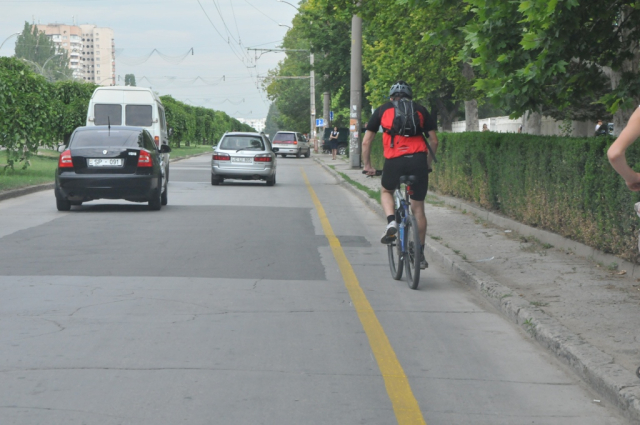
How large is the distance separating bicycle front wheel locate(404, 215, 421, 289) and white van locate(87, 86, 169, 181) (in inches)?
783

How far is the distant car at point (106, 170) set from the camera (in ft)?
54.3

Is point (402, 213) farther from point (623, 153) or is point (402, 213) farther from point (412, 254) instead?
point (623, 153)

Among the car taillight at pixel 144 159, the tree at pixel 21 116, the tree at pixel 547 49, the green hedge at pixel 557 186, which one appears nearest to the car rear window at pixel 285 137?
the tree at pixel 21 116

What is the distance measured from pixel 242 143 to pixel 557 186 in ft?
53.9

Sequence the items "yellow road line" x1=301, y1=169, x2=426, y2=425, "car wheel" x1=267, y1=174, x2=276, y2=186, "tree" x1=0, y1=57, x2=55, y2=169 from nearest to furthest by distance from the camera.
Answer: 1. "yellow road line" x1=301, y1=169, x2=426, y2=425
2. "tree" x1=0, y1=57, x2=55, y2=169
3. "car wheel" x1=267, y1=174, x2=276, y2=186

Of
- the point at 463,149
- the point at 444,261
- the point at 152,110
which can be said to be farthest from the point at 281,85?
the point at 444,261

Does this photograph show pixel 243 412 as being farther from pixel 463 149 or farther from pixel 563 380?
pixel 463 149

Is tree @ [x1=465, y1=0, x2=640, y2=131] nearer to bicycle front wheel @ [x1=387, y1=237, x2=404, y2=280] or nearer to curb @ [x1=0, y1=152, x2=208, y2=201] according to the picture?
bicycle front wheel @ [x1=387, y1=237, x2=404, y2=280]

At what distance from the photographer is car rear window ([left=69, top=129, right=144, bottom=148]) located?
668 inches

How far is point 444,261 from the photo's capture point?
10.6m

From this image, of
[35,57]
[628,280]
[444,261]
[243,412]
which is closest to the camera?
[243,412]

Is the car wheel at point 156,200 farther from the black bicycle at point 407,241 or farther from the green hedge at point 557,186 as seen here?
the black bicycle at point 407,241

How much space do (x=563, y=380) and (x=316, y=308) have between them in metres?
2.61

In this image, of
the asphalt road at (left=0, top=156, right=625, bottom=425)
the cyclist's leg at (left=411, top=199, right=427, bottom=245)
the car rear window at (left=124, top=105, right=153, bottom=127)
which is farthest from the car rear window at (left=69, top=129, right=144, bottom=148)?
the car rear window at (left=124, top=105, right=153, bottom=127)
